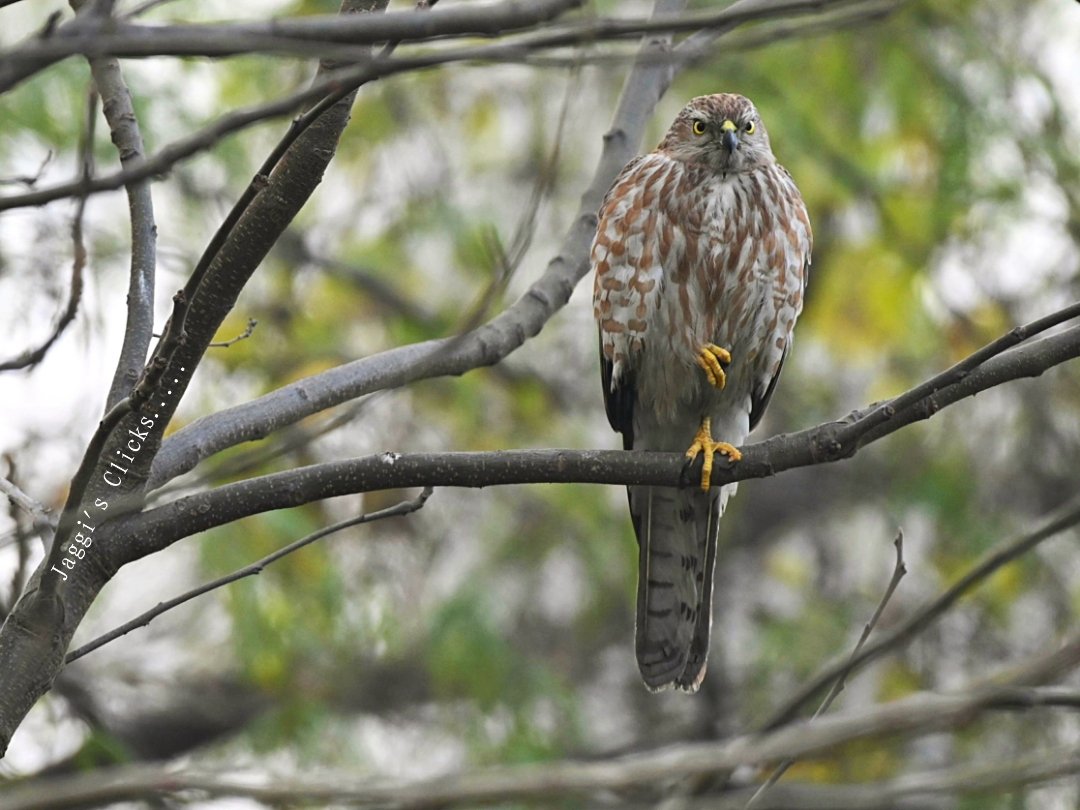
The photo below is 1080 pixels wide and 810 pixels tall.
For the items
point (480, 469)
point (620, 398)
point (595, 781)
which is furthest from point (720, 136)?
point (595, 781)

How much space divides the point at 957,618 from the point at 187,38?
7100mm

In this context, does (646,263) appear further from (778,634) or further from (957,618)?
(957,618)

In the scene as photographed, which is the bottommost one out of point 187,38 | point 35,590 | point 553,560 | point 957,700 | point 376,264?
point 957,700

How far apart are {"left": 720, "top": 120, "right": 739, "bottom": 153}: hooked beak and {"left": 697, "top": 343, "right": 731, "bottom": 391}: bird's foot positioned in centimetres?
66

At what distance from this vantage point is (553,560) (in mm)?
8328

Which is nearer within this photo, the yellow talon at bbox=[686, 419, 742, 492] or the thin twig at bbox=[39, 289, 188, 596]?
the thin twig at bbox=[39, 289, 188, 596]

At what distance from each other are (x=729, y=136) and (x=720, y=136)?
82 mm

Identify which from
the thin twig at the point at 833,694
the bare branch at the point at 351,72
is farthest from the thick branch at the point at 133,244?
the thin twig at the point at 833,694

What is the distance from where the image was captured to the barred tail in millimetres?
4195

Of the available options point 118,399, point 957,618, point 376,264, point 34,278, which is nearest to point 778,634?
point 957,618

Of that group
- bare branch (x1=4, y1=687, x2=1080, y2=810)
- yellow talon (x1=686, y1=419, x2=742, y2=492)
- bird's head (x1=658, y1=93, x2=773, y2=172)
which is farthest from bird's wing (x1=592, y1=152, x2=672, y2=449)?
bare branch (x1=4, y1=687, x2=1080, y2=810)

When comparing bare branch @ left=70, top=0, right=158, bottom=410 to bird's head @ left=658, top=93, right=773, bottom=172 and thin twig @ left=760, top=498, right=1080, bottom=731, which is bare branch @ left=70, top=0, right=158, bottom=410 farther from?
bird's head @ left=658, top=93, right=773, bottom=172

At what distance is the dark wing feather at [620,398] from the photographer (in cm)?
425

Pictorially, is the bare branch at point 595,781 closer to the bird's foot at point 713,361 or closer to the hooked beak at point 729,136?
the bird's foot at point 713,361
